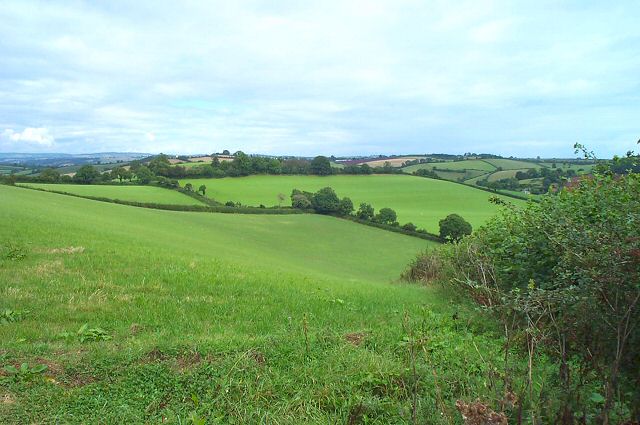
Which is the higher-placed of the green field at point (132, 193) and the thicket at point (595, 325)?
the thicket at point (595, 325)

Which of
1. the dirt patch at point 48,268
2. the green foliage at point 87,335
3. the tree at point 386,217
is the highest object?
the dirt patch at point 48,268

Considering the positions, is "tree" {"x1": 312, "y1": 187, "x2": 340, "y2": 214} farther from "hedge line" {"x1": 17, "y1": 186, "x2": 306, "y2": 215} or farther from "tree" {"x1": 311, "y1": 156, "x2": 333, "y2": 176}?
"tree" {"x1": 311, "y1": 156, "x2": 333, "y2": 176}

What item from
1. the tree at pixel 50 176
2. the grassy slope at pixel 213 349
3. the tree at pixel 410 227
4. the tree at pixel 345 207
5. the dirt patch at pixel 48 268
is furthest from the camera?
the tree at pixel 345 207

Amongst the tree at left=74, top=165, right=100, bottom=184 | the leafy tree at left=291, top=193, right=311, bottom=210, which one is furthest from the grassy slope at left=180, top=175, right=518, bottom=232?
the tree at left=74, top=165, right=100, bottom=184

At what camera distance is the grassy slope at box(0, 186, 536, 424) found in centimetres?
427

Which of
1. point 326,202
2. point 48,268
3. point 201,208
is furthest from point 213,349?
point 326,202

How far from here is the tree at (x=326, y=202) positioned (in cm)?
7088

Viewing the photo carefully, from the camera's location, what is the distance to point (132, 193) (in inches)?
2527

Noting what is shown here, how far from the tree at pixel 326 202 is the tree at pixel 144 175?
33.4 m

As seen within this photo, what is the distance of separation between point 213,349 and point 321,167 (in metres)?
100

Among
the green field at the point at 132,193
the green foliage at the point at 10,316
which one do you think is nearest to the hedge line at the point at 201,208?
the green field at the point at 132,193

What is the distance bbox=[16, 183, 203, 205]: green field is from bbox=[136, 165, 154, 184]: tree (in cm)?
944

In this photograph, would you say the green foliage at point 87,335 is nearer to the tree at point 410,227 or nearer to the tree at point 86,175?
the tree at point 410,227

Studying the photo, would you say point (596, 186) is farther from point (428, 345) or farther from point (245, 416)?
point (245, 416)
